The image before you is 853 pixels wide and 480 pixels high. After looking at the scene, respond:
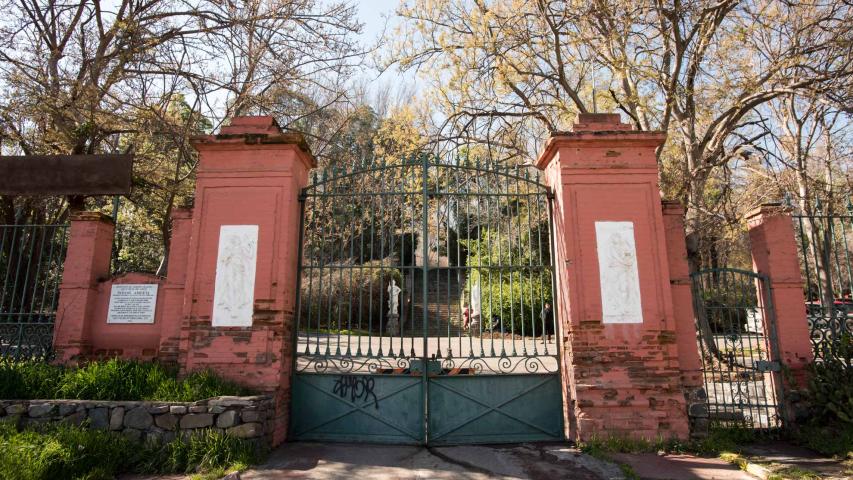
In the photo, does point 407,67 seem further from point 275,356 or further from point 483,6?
point 275,356

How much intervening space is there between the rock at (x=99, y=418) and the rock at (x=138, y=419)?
0.21 meters

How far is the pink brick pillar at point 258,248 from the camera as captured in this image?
6.25m

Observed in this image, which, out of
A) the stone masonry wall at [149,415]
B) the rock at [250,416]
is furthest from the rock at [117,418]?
the rock at [250,416]

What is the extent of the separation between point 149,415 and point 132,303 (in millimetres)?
1966

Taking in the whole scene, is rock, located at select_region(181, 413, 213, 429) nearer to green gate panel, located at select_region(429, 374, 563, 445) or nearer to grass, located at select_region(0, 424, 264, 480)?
grass, located at select_region(0, 424, 264, 480)

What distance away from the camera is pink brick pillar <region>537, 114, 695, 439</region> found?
6.05m

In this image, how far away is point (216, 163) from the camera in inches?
268

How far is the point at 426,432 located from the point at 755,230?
5333 mm

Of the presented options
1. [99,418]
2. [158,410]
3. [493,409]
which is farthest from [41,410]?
[493,409]

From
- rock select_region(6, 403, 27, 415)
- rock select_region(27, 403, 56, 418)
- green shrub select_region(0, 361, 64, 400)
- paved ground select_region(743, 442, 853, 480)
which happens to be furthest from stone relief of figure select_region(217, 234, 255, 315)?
paved ground select_region(743, 442, 853, 480)

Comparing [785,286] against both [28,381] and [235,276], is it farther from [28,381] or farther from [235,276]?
[28,381]

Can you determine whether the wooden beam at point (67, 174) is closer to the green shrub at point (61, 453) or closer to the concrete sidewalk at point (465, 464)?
the green shrub at point (61, 453)

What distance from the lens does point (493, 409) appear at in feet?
21.0

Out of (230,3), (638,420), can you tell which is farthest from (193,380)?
(230,3)
